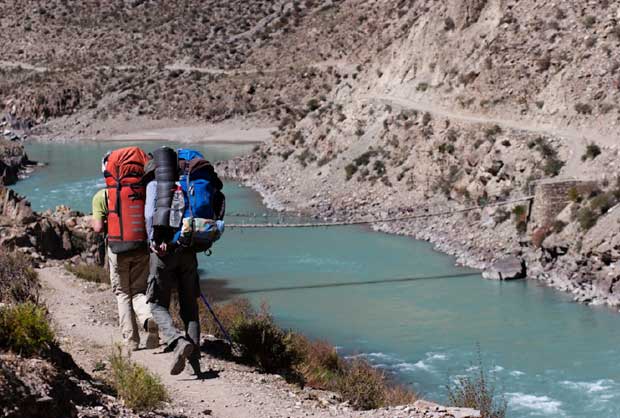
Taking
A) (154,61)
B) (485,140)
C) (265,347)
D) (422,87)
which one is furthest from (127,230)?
(154,61)

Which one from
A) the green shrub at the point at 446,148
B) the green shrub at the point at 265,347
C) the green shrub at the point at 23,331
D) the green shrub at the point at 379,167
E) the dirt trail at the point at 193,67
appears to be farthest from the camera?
the dirt trail at the point at 193,67

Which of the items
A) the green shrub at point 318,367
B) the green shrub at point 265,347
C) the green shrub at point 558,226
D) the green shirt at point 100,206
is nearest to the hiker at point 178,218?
the green shirt at point 100,206

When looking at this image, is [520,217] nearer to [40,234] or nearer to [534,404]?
[534,404]

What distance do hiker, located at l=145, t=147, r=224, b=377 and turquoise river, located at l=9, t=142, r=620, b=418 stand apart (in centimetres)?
626

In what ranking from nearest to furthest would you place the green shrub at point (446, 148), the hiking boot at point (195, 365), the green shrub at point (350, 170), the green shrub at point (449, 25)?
the hiking boot at point (195, 365) → the green shrub at point (446, 148) → the green shrub at point (350, 170) → the green shrub at point (449, 25)

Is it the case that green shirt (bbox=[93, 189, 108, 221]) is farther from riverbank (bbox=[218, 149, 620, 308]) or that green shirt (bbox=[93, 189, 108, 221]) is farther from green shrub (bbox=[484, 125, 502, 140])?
green shrub (bbox=[484, 125, 502, 140])

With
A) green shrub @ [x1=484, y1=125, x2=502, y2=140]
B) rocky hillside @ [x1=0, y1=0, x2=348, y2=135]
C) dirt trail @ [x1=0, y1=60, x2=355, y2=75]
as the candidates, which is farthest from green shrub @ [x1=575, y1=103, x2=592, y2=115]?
Result: rocky hillside @ [x1=0, y1=0, x2=348, y2=135]

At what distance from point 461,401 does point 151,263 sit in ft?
9.27

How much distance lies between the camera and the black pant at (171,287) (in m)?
6.70

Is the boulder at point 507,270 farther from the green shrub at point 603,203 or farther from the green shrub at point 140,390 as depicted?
the green shrub at point 140,390

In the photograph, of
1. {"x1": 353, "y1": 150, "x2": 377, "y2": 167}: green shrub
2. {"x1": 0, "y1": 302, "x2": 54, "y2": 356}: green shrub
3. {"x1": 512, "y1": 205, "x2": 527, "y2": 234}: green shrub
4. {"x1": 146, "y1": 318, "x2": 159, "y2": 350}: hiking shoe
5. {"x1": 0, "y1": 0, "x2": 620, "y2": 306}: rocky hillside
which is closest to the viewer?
{"x1": 0, "y1": 302, "x2": 54, "y2": 356}: green shrub

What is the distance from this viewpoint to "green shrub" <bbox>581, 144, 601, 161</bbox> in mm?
21656

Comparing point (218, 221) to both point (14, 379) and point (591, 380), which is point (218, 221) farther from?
point (591, 380)

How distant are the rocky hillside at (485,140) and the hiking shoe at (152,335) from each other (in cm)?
1159
